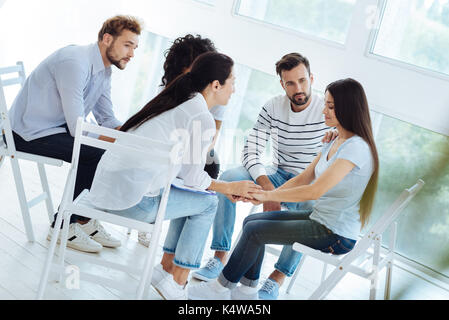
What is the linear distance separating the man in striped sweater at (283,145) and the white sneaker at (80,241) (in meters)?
0.49

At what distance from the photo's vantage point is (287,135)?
2.47 meters

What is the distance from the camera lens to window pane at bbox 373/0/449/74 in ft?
8.21

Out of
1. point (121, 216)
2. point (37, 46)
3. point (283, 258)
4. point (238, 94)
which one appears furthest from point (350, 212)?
point (37, 46)

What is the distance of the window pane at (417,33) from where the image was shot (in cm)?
250

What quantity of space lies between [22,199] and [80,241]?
1.05ft

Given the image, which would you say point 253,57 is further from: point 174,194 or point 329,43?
point 174,194

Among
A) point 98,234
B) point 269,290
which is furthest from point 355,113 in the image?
point 98,234

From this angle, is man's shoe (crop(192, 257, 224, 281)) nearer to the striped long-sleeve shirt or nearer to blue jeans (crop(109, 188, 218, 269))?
blue jeans (crop(109, 188, 218, 269))

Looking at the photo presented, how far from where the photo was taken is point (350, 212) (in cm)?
191

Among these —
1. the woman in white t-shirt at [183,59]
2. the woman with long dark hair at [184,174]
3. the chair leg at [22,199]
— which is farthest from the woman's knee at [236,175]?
the chair leg at [22,199]

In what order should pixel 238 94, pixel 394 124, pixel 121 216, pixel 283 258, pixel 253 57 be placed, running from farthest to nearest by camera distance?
pixel 238 94 → pixel 253 57 → pixel 394 124 → pixel 283 258 → pixel 121 216

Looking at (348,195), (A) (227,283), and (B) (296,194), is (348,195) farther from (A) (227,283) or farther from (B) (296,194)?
(A) (227,283)

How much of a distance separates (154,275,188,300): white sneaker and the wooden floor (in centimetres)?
9

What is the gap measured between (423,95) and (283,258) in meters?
1.11
